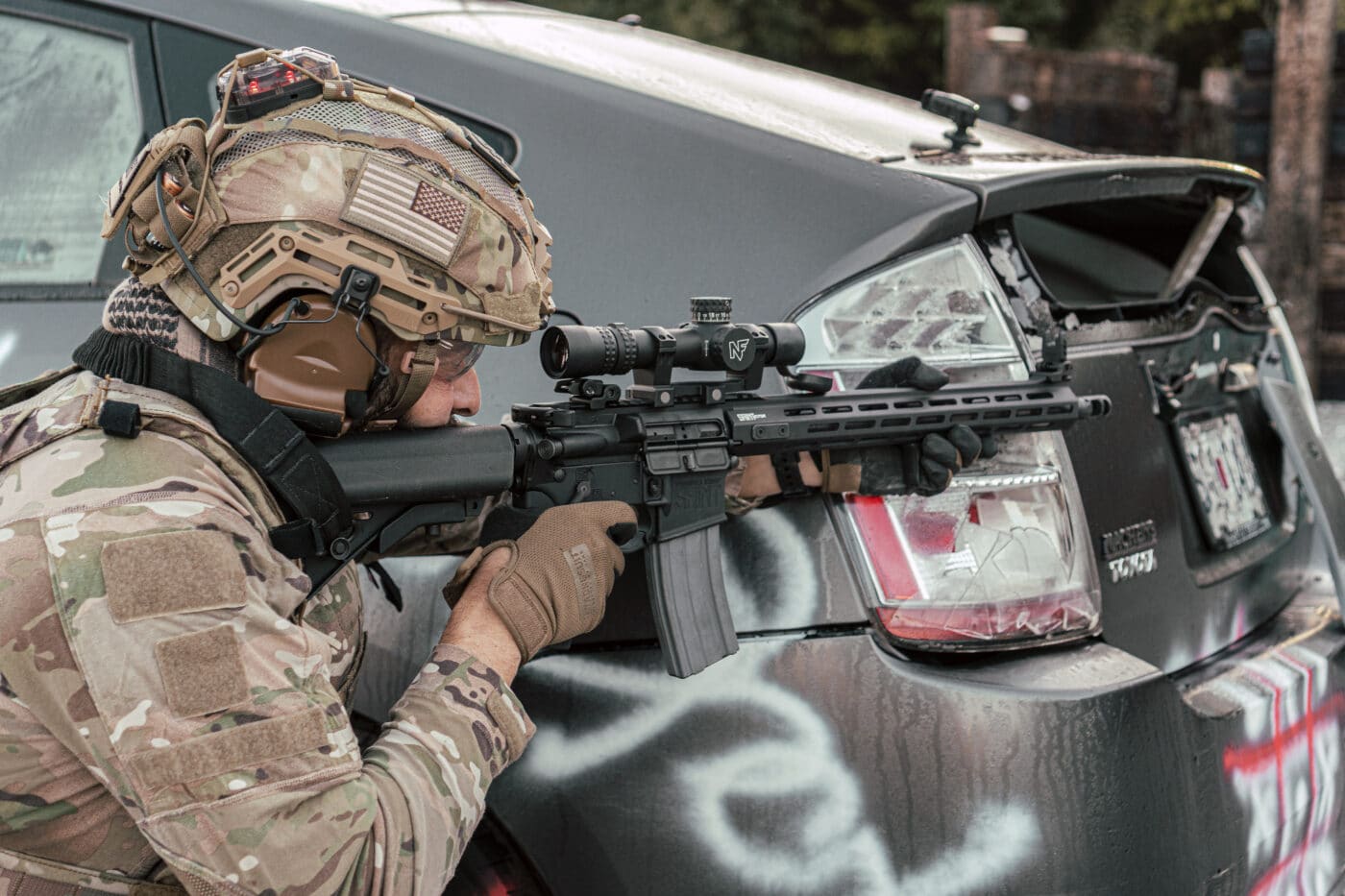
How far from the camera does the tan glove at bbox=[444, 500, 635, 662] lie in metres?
1.91

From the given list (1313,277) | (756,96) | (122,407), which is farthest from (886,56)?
(122,407)

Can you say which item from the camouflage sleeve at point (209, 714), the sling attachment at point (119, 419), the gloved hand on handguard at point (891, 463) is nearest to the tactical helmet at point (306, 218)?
the sling attachment at point (119, 419)

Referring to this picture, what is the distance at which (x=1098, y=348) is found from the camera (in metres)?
2.38

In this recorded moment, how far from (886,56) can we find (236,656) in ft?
55.9

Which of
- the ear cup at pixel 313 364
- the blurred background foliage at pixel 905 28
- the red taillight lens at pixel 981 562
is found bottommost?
the blurred background foliage at pixel 905 28

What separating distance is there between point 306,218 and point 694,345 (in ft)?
1.91

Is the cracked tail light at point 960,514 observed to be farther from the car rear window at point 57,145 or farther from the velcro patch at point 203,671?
the car rear window at point 57,145

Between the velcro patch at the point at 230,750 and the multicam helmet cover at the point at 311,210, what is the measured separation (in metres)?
0.50

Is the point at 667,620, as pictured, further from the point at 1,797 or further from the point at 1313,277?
the point at 1313,277

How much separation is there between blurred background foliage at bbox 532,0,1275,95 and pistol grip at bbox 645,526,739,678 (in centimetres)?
1488

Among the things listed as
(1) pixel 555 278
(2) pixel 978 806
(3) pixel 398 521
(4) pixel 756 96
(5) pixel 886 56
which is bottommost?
(5) pixel 886 56

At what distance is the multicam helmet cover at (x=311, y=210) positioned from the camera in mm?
1708

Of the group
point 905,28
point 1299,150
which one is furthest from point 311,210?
point 905,28

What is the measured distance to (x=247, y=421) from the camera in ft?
5.60
